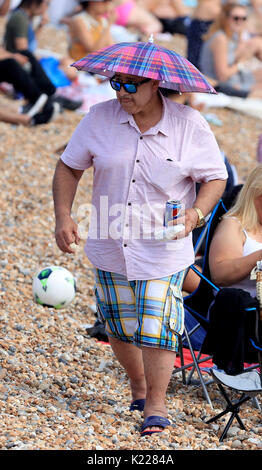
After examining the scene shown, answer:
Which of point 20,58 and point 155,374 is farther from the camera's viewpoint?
point 20,58

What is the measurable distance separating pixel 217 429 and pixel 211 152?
52.8 inches

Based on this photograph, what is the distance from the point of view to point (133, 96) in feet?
12.1

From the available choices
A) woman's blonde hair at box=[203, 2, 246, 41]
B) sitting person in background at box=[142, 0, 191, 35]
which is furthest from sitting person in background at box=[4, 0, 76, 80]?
sitting person in background at box=[142, 0, 191, 35]

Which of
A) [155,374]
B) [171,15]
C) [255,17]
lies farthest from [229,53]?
[155,374]

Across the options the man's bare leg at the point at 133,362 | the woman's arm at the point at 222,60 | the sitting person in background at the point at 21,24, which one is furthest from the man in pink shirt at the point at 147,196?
the woman's arm at the point at 222,60

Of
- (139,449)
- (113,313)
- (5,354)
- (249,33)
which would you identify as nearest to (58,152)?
(5,354)

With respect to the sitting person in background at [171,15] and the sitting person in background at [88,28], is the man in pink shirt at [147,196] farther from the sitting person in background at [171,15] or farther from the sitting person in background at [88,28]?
the sitting person in background at [171,15]

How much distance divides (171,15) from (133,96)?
487 inches

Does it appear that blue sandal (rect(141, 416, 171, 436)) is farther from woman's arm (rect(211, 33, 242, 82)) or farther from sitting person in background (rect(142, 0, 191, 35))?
sitting person in background (rect(142, 0, 191, 35))

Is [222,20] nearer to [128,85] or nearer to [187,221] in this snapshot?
[128,85]

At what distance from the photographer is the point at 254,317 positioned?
3830 millimetres

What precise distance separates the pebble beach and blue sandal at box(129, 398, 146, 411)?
0.05 meters

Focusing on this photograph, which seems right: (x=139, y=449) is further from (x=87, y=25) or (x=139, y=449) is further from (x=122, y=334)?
(x=87, y=25)
